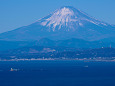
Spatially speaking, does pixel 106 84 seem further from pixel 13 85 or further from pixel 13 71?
pixel 13 71

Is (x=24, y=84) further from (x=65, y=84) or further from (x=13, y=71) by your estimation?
(x=13, y=71)

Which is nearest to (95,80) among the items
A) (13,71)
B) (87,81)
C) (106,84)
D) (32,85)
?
(87,81)

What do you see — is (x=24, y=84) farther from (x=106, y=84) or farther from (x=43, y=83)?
(x=106, y=84)

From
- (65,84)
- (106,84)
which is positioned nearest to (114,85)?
(106,84)

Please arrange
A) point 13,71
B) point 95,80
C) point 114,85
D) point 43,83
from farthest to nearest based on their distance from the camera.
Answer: point 13,71 → point 95,80 → point 43,83 → point 114,85

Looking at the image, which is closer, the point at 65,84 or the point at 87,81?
the point at 65,84

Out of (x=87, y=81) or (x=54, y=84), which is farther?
(x=87, y=81)

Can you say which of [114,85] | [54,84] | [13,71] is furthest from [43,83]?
[13,71]

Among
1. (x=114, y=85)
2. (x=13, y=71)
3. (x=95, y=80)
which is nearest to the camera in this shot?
(x=114, y=85)
